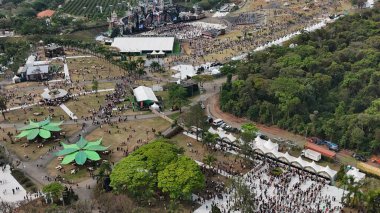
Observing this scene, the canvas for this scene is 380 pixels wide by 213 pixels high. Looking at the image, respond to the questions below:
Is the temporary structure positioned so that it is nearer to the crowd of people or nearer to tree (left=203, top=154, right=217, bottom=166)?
tree (left=203, top=154, right=217, bottom=166)

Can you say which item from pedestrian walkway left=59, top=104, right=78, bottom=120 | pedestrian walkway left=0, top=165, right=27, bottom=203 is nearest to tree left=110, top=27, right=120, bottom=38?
pedestrian walkway left=59, top=104, right=78, bottom=120

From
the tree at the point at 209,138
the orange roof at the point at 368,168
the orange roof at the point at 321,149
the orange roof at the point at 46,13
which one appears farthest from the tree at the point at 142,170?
the orange roof at the point at 46,13

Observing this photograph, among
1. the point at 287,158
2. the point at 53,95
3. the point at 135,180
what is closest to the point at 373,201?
the point at 287,158

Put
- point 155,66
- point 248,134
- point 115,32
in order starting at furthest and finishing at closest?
point 115,32, point 155,66, point 248,134

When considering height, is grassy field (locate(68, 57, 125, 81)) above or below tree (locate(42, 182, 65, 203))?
above

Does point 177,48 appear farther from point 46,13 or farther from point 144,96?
point 46,13

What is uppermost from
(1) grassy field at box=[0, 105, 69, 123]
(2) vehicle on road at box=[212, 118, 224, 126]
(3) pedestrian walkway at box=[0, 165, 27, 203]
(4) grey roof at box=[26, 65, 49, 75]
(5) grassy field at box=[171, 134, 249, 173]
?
(4) grey roof at box=[26, 65, 49, 75]
